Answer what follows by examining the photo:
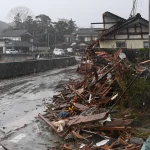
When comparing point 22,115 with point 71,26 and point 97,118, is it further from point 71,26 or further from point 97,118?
point 71,26

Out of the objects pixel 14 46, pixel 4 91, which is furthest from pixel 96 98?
pixel 14 46

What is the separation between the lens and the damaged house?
108ft

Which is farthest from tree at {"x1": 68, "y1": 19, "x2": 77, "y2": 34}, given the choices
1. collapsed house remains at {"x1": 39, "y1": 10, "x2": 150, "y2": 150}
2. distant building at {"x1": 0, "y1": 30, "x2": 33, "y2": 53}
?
collapsed house remains at {"x1": 39, "y1": 10, "x2": 150, "y2": 150}

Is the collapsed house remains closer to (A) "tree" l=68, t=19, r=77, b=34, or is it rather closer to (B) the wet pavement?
(B) the wet pavement

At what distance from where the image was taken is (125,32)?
113ft

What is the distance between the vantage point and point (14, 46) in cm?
7656

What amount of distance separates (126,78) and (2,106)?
599cm

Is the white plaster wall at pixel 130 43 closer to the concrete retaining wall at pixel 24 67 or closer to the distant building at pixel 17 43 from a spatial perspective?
the concrete retaining wall at pixel 24 67

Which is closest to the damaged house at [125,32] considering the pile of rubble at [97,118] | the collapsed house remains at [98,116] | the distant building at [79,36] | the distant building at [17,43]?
the collapsed house remains at [98,116]

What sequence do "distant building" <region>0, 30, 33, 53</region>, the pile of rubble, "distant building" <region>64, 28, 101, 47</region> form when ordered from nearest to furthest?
the pile of rubble, "distant building" <region>0, 30, 33, 53</region>, "distant building" <region>64, 28, 101, 47</region>

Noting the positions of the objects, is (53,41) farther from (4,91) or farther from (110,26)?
(4,91)

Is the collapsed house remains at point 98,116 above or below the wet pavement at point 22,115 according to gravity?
above

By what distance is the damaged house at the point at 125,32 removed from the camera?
33.0m

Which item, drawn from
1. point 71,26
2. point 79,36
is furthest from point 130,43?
point 71,26
